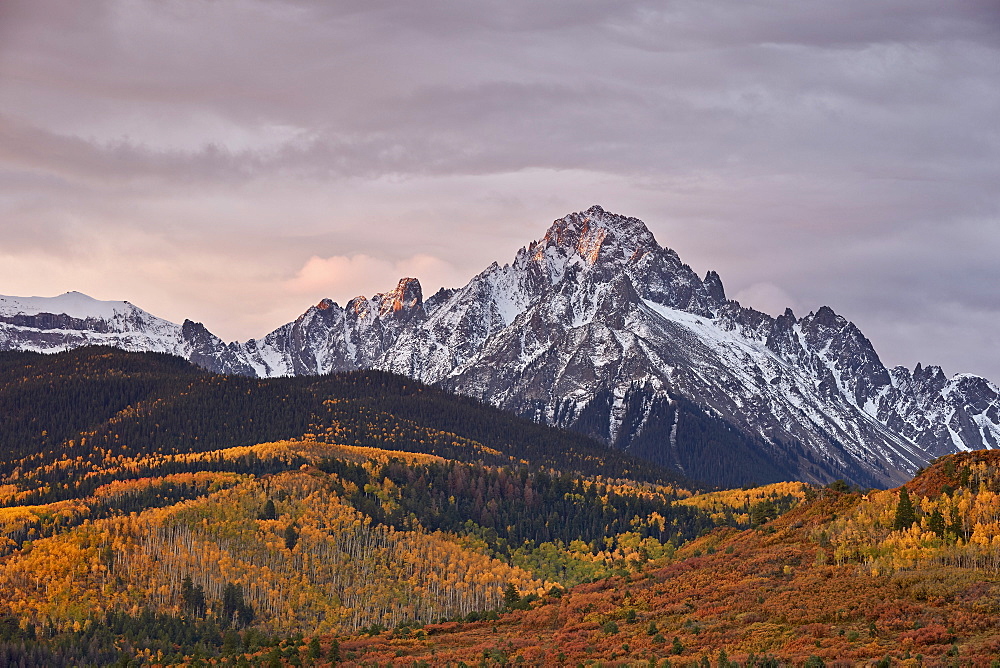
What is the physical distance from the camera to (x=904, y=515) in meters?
129

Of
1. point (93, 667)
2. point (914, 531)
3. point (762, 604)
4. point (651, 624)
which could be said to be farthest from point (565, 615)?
point (93, 667)

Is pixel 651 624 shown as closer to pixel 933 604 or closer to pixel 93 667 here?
pixel 933 604

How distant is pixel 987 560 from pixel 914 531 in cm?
1044

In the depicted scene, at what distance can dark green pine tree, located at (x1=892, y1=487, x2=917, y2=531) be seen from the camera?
128375 mm

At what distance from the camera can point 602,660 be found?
110 meters

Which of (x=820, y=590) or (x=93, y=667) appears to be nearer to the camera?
(x=820, y=590)

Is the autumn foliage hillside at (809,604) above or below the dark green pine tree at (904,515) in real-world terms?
below

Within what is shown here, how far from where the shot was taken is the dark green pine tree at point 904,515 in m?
128

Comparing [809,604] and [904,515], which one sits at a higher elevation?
[904,515]

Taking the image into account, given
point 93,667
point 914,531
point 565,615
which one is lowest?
point 93,667

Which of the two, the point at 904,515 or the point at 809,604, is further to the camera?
the point at 904,515

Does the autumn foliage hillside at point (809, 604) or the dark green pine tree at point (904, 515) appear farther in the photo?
A: the dark green pine tree at point (904, 515)

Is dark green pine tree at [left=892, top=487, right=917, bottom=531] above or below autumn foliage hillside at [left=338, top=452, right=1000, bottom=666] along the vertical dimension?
above

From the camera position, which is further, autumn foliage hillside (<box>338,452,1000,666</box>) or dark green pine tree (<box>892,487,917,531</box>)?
dark green pine tree (<box>892,487,917,531</box>)
